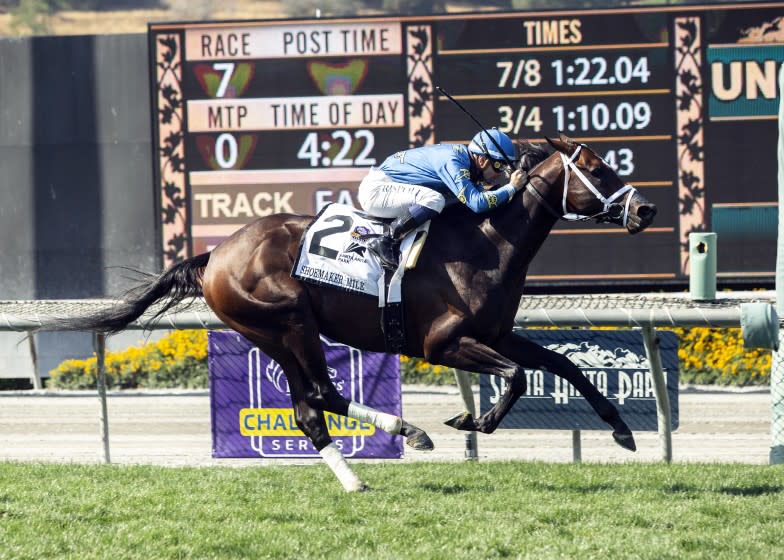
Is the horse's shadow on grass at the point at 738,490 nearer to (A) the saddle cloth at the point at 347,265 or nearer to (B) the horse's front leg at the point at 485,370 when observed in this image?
(B) the horse's front leg at the point at 485,370

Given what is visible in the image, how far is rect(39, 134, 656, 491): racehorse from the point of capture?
19.6 ft

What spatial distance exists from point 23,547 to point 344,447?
109 inches

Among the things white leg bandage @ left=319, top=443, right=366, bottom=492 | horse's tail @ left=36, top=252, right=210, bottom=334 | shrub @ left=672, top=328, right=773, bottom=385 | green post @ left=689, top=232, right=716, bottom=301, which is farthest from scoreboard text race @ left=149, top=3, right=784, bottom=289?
white leg bandage @ left=319, top=443, right=366, bottom=492

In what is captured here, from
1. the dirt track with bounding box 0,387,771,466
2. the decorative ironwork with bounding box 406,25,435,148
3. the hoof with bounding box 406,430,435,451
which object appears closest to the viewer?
the hoof with bounding box 406,430,435,451

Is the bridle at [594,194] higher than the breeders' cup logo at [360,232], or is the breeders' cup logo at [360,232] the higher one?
the bridle at [594,194]

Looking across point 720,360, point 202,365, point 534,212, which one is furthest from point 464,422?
point 202,365

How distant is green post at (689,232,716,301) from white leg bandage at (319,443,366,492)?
637cm

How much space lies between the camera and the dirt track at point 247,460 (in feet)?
27.1

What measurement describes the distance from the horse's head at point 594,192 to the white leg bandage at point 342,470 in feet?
5.46

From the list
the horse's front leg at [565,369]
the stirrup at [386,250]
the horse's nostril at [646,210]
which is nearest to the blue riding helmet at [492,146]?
the stirrup at [386,250]

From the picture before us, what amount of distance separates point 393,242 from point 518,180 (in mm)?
712

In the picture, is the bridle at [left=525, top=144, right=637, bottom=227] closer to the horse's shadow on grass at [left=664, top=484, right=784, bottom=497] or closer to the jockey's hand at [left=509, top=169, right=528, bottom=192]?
the jockey's hand at [left=509, top=169, right=528, bottom=192]

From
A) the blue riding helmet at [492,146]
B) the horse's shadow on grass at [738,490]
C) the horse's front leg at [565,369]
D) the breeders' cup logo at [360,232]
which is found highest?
the blue riding helmet at [492,146]

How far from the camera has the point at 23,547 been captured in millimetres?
4762
